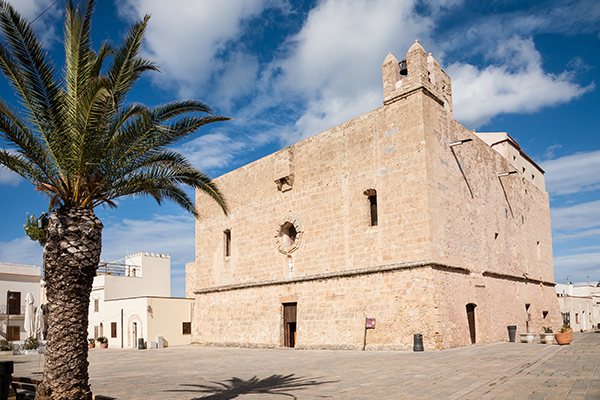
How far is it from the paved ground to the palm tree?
75.8 inches

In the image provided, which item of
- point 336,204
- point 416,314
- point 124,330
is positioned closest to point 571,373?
point 416,314

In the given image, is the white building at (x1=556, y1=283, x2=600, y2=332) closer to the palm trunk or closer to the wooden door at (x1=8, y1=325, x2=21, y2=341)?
the palm trunk

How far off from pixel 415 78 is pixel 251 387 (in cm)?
1143

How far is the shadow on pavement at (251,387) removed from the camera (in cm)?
775

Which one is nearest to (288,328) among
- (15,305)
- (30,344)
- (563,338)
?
(563,338)

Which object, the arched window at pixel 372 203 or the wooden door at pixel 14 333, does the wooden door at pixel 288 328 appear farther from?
the wooden door at pixel 14 333

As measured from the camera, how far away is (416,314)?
45.5ft

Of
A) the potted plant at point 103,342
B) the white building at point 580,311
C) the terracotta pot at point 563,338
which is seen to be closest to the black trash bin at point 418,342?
the terracotta pot at point 563,338

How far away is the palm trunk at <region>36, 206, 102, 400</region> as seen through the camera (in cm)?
674

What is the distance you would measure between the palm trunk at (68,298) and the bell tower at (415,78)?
1175 centimetres

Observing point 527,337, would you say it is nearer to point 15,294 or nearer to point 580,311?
point 580,311

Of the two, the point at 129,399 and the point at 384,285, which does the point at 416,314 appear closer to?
the point at 384,285

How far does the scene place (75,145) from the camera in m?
7.15

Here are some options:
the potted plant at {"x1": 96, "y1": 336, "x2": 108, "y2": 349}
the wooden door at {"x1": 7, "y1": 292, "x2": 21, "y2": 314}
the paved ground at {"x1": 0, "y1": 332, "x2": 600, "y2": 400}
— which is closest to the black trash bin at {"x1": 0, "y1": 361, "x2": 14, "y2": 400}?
the paved ground at {"x1": 0, "y1": 332, "x2": 600, "y2": 400}
